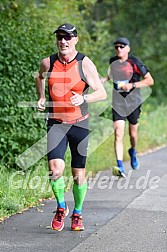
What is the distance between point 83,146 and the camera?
26.7 ft

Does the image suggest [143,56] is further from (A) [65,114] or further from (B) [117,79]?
(A) [65,114]

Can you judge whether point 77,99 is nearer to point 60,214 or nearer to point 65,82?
point 65,82

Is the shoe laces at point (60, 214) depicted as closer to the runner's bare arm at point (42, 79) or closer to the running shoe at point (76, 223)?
the running shoe at point (76, 223)

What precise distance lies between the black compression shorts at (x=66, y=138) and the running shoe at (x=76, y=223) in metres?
0.61

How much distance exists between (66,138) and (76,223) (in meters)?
0.89

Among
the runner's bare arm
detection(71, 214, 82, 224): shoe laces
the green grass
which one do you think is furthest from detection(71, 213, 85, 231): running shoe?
the runner's bare arm

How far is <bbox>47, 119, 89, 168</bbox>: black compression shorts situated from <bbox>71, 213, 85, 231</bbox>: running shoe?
61cm

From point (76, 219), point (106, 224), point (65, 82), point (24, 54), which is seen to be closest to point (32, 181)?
point (24, 54)

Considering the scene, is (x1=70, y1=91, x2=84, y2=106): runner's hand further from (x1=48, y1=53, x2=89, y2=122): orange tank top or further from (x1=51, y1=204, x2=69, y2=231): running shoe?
(x1=51, y1=204, x2=69, y2=231): running shoe

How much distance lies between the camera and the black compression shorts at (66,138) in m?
8.04

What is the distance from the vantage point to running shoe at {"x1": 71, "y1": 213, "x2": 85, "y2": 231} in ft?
26.5

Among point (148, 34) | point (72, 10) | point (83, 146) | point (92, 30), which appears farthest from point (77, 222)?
point (148, 34)

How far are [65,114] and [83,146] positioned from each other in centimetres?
39

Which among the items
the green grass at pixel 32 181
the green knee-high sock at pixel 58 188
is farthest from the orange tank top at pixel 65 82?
the green grass at pixel 32 181
